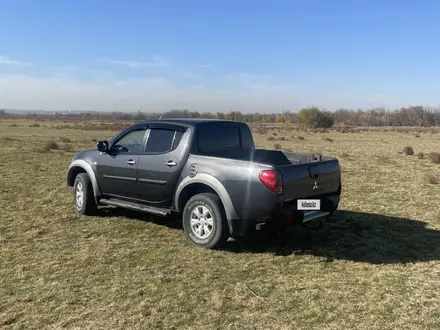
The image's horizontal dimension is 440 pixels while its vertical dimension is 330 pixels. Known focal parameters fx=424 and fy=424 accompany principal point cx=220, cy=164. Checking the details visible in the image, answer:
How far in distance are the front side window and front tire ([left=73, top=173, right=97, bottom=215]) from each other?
0.94 meters

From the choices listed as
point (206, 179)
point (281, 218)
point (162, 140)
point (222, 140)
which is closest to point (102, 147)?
point (162, 140)

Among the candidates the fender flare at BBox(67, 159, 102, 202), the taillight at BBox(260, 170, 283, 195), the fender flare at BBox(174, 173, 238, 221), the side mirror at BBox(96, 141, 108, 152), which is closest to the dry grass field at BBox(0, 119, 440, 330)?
the fender flare at BBox(67, 159, 102, 202)

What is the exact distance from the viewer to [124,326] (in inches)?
143

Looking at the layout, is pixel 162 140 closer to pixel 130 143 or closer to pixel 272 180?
pixel 130 143

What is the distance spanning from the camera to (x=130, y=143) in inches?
278

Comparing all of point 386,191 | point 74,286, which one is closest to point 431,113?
point 386,191

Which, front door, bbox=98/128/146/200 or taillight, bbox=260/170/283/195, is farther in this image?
front door, bbox=98/128/146/200

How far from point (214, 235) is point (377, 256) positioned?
221 cm

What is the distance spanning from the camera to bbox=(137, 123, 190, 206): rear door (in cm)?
620

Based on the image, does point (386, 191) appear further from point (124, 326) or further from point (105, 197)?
point (124, 326)

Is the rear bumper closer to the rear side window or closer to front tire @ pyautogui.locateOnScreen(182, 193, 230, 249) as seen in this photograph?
front tire @ pyautogui.locateOnScreen(182, 193, 230, 249)

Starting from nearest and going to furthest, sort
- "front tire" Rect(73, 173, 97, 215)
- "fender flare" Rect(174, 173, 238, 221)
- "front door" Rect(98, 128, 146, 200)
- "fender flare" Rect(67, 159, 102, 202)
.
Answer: "fender flare" Rect(174, 173, 238, 221) < "front door" Rect(98, 128, 146, 200) < "fender flare" Rect(67, 159, 102, 202) < "front tire" Rect(73, 173, 97, 215)

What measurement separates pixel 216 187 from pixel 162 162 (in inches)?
44.0

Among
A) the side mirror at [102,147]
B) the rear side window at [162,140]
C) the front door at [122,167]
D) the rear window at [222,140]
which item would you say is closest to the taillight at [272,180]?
the rear window at [222,140]
